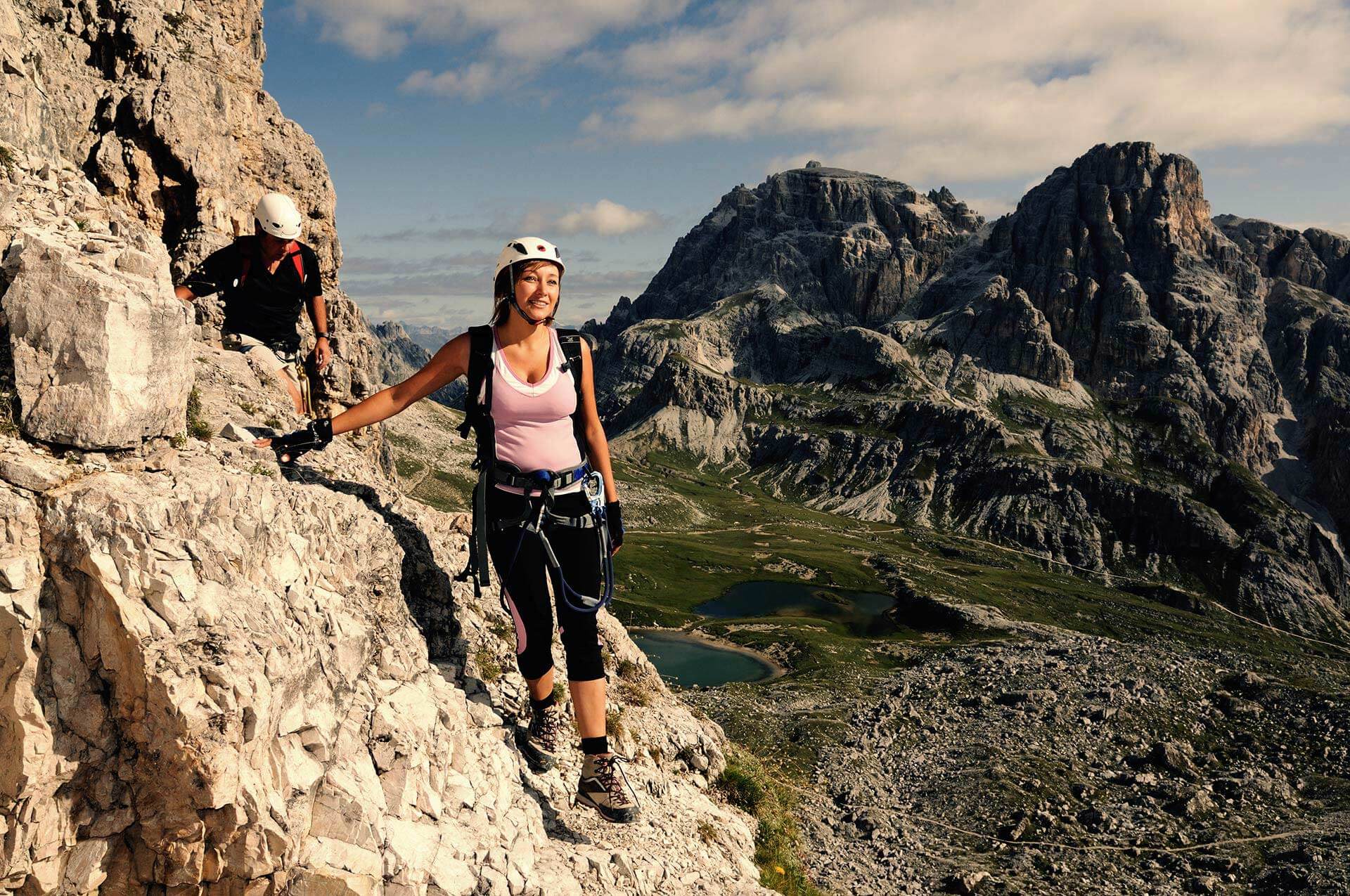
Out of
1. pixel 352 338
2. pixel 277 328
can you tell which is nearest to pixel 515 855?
pixel 277 328

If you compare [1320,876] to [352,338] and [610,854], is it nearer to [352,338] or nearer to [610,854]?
[610,854]

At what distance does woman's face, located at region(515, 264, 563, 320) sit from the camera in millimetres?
9750

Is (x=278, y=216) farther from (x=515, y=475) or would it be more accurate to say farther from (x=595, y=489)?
(x=595, y=489)

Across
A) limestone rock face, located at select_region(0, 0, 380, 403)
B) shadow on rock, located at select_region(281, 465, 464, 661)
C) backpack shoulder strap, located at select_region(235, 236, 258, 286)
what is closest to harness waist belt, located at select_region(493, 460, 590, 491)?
shadow on rock, located at select_region(281, 465, 464, 661)

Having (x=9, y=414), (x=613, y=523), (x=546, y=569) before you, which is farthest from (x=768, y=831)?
(x=9, y=414)

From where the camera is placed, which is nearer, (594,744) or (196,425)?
(196,425)

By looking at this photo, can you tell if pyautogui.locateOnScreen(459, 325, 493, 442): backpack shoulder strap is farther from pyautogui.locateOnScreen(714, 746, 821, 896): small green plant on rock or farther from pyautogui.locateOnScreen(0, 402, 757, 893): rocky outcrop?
pyautogui.locateOnScreen(714, 746, 821, 896): small green plant on rock

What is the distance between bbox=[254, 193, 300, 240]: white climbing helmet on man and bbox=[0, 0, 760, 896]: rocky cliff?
2.95 meters

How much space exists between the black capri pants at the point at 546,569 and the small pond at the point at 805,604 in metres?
155

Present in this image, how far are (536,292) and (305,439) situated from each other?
3883 mm

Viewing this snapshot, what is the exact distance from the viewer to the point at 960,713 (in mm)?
76250

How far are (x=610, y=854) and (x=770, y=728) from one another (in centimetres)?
6483

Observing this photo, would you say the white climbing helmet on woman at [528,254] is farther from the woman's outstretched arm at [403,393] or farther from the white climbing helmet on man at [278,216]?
the white climbing helmet on man at [278,216]

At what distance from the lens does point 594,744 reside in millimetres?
10773
